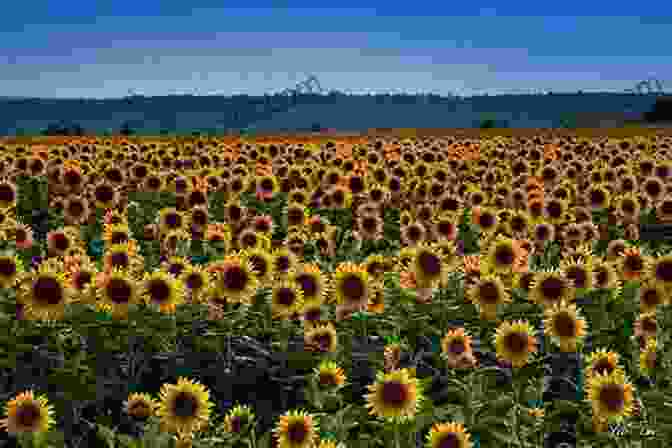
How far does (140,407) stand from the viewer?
5.11 metres

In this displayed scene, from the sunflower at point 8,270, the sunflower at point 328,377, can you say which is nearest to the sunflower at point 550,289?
the sunflower at point 328,377

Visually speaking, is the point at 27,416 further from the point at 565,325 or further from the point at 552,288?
the point at 552,288

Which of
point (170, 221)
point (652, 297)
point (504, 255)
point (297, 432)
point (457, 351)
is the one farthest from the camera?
point (170, 221)

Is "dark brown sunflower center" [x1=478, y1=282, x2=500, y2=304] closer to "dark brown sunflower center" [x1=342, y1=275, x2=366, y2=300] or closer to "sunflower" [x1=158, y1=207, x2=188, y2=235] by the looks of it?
"dark brown sunflower center" [x1=342, y1=275, x2=366, y2=300]

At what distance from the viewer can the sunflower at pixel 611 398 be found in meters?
4.87

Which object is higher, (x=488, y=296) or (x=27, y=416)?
(x=488, y=296)

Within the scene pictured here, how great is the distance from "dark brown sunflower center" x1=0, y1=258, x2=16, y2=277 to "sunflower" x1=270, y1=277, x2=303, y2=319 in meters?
1.99

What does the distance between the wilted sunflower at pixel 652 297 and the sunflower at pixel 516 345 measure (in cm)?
184

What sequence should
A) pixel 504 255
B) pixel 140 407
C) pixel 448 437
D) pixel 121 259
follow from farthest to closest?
pixel 504 255 < pixel 121 259 < pixel 140 407 < pixel 448 437

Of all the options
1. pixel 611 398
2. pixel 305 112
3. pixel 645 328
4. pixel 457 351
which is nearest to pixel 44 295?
pixel 457 351

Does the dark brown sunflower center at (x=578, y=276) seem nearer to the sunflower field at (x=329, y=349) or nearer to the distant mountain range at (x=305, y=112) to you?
the sunflower field at (x=329, y=349)

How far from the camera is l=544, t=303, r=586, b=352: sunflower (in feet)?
19.3

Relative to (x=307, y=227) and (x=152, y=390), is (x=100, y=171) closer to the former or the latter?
(x=307, y=227)

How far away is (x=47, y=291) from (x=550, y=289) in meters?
3.75
